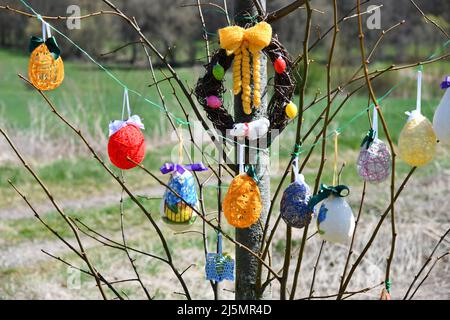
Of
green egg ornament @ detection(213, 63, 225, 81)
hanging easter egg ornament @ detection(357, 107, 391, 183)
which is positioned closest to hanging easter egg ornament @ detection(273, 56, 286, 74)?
green egg ornament @ detection(213, 63, 225, 81)

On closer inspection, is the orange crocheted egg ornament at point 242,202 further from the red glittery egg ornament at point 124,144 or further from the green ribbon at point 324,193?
the red glittery egg ornament at point 124,144

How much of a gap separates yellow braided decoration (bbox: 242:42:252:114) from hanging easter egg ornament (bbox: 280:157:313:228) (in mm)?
141

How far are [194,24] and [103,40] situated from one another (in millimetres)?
2291

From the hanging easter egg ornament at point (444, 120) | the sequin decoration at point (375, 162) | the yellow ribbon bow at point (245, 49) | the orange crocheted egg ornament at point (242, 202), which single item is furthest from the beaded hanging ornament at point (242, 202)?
the hanging easter egg ornament at point (444, 120)

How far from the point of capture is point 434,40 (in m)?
12.4

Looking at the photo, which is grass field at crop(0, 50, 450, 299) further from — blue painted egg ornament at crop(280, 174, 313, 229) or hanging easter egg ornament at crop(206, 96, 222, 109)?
blue painted egg ornament at crop(280, 174, 313, 229)

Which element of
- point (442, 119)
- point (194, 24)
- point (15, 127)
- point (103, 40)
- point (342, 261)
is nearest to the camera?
point (442, 119)

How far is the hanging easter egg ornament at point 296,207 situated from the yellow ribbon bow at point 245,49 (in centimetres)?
16

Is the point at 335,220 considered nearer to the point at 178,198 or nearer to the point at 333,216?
the point at 333,216

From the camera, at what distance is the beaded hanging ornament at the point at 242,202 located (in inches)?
48.2

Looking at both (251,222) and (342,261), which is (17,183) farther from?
(251,222)

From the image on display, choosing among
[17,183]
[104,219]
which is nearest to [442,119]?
[104,219]

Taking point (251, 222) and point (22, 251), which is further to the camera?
point (22, 251)

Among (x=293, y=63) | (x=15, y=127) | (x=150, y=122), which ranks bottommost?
(x=293, y=63)
